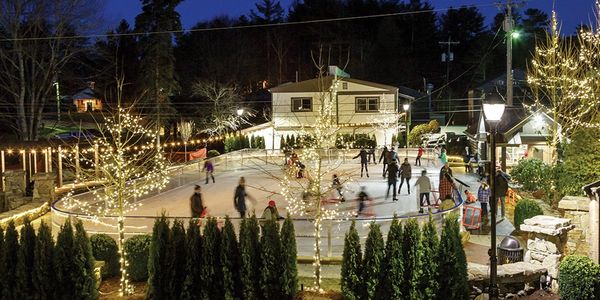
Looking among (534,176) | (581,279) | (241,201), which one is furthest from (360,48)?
(581,279)

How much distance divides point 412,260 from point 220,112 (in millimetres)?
38393

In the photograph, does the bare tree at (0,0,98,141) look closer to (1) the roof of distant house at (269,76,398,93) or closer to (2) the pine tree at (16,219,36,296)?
(1) the roof of distant house at (269,76,398,93)

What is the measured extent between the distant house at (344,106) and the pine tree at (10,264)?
1282 inches

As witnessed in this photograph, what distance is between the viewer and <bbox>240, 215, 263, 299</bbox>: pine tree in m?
9.37

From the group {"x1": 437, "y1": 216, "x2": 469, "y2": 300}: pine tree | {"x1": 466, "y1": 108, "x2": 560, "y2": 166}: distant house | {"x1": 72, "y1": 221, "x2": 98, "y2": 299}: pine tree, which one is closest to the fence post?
{"x1": 437, "y1": 216, "x2": 469, "y2": 300}: pine tree

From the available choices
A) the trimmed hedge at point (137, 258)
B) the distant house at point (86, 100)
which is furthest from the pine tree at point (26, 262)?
the distant house at point (86, 100)

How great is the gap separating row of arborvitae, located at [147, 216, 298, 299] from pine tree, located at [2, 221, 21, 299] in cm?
230

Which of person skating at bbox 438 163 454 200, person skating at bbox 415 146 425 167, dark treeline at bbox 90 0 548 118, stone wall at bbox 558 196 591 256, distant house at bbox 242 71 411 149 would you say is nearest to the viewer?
stone wall at bbox 558 196 591 256

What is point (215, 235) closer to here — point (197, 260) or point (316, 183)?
point (197, 260)

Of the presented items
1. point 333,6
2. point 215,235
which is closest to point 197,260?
point 215,235

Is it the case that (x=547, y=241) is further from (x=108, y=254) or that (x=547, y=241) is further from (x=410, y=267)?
(x=108, y=254)

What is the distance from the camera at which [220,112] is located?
46.5 meters

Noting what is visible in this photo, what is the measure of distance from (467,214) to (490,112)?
21.9 feet

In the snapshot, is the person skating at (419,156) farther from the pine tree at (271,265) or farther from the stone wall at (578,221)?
the pine tree at (271,265)
